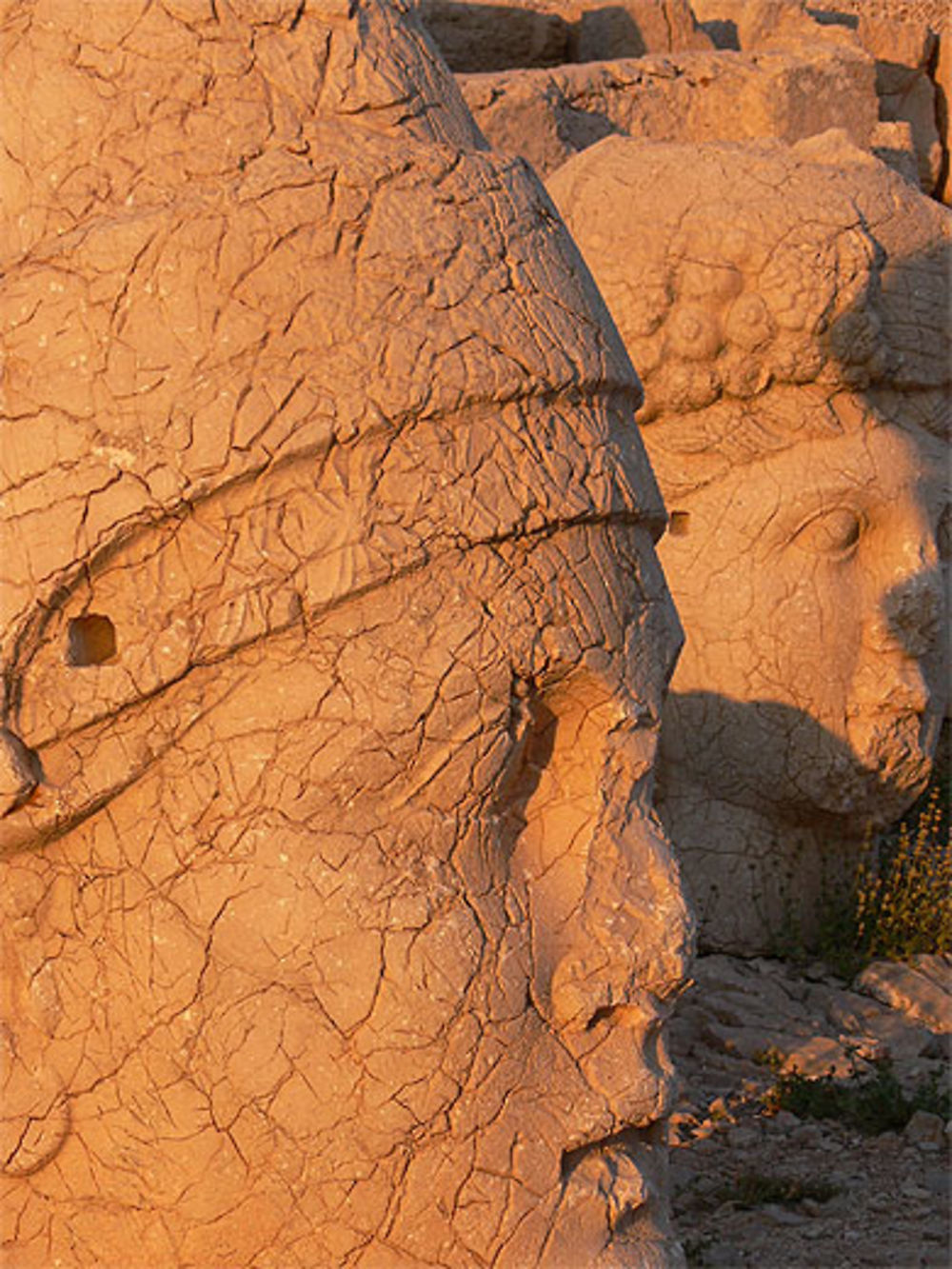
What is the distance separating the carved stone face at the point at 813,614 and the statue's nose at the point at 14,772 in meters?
4.06

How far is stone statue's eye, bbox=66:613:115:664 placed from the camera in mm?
2775

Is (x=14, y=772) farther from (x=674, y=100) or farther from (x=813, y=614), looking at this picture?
(x=674, y=100)

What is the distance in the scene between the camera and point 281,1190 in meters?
2.78

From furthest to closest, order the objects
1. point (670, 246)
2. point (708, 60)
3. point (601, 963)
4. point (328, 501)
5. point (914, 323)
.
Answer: point (708, 60)
point (914, 323)
point (670, 246)
point (601, 963)
point (328, 501)

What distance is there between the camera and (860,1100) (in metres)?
5.31

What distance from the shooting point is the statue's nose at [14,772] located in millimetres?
2746

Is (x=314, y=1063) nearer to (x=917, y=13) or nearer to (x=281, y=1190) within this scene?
(x=281, y=1190)

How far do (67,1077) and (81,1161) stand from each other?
0.14m

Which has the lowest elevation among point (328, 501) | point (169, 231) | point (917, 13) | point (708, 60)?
point (917, 13)

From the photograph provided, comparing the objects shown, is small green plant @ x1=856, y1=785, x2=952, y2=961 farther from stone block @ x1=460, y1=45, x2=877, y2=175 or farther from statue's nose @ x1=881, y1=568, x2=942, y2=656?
stone block @ x1=460, y1=45, x2=877, y2=175

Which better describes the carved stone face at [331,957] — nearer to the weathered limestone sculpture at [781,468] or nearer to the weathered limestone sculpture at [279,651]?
the weathered limestone sculpture at [279,651]

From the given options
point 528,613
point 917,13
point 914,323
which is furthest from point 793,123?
point 528,613

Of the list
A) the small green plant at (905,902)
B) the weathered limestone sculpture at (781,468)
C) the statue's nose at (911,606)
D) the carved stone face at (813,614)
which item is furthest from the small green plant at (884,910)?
the statue's nose at (911,606)

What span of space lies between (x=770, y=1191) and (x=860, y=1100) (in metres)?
0.70
